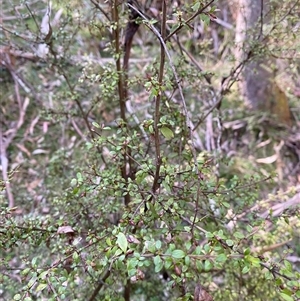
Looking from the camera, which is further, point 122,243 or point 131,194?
point 131,194

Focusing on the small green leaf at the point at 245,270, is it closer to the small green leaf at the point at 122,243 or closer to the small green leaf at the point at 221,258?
the small green leaf at the point at 221,258

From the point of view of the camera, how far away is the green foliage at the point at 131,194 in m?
0.80

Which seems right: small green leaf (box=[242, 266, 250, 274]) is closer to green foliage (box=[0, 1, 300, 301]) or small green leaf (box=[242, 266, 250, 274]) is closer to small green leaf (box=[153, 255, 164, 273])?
green foliage (box=[0, 1, 300, 301])

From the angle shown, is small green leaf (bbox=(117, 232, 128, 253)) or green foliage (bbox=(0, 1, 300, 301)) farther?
green foliage (bbox=(0, 1, 300, 301))

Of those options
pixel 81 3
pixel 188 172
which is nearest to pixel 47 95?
pixel 81 3

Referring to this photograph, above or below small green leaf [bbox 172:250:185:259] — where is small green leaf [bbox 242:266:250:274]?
below

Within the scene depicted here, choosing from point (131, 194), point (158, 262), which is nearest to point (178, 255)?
point (158, 262)


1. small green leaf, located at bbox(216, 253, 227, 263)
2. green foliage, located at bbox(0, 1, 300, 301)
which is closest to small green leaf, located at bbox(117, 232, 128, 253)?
green foliage, located at bbox(0, 1, 300, 301)

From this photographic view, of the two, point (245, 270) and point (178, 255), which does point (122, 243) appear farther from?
point (245, 270)

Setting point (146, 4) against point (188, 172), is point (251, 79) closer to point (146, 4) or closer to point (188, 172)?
point (146, 4)

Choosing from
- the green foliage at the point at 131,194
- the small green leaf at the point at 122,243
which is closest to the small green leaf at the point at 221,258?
the green foliage at the point at 131,194

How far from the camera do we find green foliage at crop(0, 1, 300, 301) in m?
0.80

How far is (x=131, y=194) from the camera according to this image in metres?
0.90

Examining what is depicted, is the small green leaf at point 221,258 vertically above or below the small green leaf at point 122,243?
below
